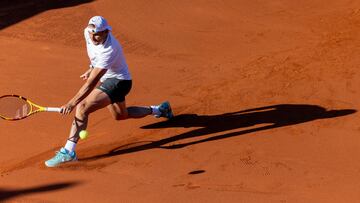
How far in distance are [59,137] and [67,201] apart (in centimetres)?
163

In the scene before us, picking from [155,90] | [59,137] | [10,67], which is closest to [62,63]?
[10,67]

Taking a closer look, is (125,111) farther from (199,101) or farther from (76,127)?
(199,101)

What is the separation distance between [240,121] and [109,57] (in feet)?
6.81

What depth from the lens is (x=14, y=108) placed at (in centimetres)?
718

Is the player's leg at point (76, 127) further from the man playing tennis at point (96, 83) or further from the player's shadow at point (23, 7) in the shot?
the player's shadow at point (23, 7)

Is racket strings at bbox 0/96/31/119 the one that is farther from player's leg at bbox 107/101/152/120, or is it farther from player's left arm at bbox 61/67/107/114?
player's leg at bbox 107/101/152/120

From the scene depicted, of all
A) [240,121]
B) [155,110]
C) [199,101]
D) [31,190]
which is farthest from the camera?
[199,101]

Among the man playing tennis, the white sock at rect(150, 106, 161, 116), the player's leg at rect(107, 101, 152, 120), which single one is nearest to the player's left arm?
the man playing tennis

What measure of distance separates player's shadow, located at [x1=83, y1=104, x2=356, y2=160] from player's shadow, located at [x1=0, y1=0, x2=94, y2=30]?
494cm

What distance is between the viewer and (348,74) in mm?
9008

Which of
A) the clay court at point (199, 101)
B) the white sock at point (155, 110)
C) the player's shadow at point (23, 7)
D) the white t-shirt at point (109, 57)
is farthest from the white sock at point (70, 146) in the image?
the player's shadow at point (23, 7)

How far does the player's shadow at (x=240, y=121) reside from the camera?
7422mm

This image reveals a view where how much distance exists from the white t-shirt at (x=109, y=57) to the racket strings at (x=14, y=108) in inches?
41.3

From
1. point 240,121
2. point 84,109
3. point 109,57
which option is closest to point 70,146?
point 84,109
